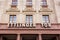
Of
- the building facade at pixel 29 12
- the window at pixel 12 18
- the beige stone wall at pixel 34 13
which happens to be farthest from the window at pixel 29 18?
the window at pixel 12 18

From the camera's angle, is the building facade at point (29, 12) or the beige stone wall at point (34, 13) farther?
the beige stone wall at point (34, 13)

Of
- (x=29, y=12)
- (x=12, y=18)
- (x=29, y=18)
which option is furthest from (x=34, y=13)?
(x=12, y=18)

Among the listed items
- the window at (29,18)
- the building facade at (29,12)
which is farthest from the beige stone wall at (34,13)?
the window at (29,18)

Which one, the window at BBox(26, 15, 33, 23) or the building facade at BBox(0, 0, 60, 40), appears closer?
the building facade at BBox(0, 0, 60, 40)

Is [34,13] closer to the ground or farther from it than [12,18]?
farther from it

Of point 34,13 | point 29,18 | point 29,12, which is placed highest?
point 29,12

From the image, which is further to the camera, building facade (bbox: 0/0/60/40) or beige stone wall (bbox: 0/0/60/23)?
beige stone wall (bbox: 0/0/60/23)

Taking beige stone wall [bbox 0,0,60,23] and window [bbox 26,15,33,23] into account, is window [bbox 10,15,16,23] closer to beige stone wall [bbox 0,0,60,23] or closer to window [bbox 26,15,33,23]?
beige stone wall [bbox 0,0,60,23]

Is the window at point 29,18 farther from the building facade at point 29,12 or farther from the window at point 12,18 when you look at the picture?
the window at point 12,18

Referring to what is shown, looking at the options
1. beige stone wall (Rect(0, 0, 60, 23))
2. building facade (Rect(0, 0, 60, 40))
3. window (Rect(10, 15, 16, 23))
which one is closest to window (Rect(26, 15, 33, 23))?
building facade (Rect(0, 0, 60, 40))

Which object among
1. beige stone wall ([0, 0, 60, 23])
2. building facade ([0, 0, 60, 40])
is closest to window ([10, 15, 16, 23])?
building facade ([0, 0, 60, 40])

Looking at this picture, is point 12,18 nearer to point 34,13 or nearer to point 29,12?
point 29,12

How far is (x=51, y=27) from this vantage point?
16.5 meters

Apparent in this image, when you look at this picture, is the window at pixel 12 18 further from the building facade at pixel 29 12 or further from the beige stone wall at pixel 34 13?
the beige stone wall at pixel 34 13
